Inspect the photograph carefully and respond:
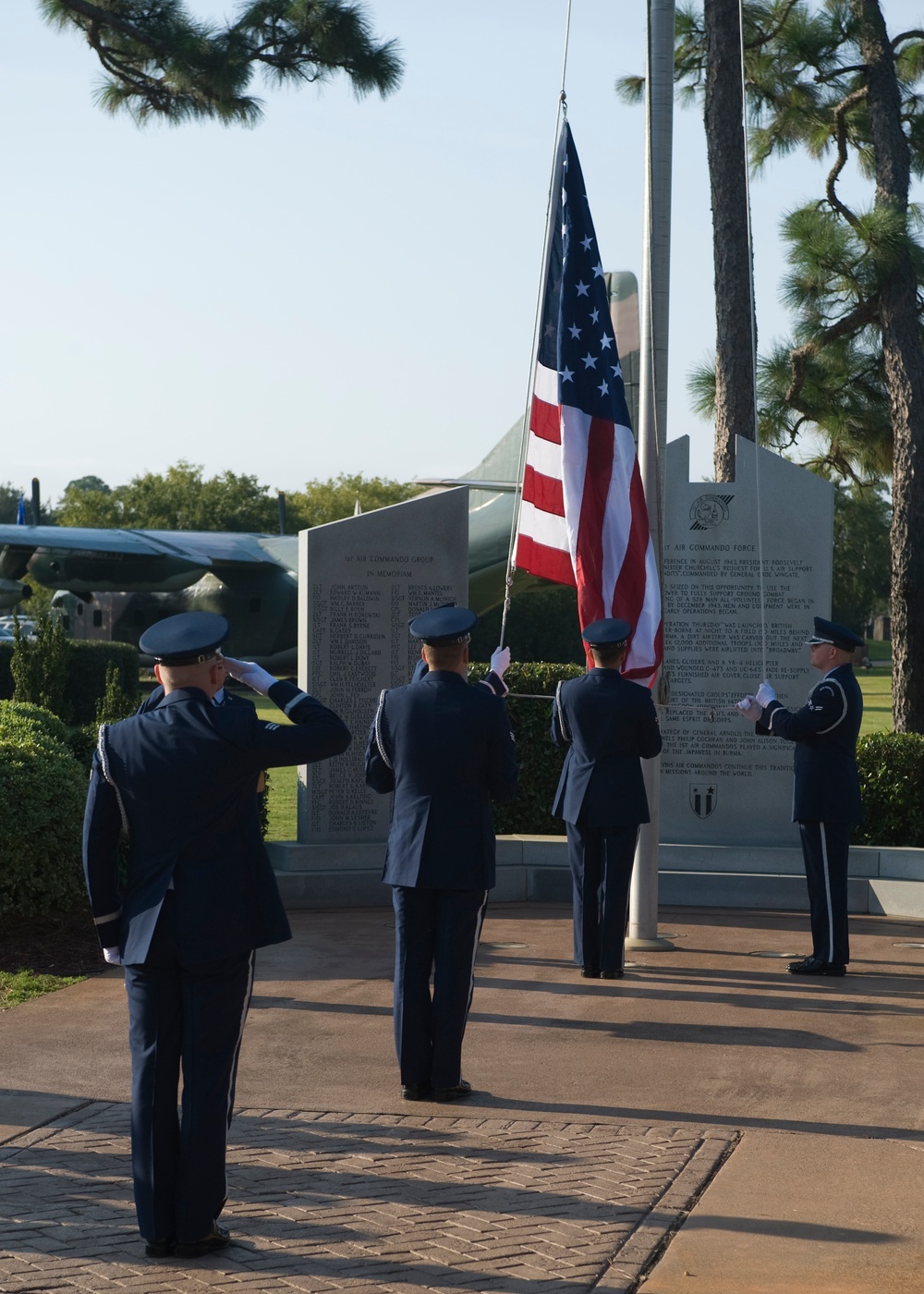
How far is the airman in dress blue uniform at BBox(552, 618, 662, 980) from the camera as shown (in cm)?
777

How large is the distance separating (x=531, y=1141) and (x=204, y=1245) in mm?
1421

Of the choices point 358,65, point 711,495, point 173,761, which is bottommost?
point 173,761

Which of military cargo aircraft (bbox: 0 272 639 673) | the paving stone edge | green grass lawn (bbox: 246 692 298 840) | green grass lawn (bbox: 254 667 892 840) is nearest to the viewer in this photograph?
the paving stone edge

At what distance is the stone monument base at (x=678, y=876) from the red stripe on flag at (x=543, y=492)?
276 centimetres

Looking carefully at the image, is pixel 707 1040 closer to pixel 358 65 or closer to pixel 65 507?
pixel 358 65

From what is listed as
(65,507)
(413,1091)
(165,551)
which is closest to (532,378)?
(413,1091)

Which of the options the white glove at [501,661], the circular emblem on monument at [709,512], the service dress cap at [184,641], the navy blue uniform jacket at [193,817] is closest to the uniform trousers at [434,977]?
the white glove at [501,661]

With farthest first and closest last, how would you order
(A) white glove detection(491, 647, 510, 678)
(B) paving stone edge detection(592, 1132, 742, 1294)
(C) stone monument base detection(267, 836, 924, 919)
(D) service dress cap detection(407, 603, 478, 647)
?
(C) stone monument base detection(267, 836, 924, 919)
(A) white glove detection(491, 647, 510, 678)
(D) service dress cap detection(407, 603, 478, 647)
(B) paving stone edge detection(592, 1132, 742, 1294)

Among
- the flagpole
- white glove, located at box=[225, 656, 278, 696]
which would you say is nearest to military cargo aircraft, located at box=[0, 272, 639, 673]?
the flagpole

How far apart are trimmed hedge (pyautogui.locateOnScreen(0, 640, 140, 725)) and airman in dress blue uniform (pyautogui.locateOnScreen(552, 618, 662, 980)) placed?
17057mm

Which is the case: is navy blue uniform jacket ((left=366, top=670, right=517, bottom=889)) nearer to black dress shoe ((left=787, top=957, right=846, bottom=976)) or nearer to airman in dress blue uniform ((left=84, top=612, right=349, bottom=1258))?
airman in dress blue uniform ((left=84, top=612, right=349, bottom=1258))

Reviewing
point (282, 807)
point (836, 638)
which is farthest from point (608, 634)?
point (282, 807)

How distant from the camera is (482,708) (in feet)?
19.4

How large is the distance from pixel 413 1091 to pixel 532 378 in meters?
4.24
